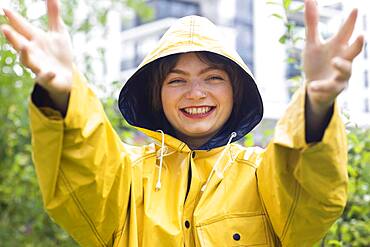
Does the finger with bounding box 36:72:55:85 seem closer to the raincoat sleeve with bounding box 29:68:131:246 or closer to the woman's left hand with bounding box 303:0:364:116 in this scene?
the raincoat sleeve with bounding box 29:68:131:246

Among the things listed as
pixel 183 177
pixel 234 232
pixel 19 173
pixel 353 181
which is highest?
pixel 183 177

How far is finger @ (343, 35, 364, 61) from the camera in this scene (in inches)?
60.5

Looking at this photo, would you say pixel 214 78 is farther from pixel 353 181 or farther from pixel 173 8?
pixel 173 8

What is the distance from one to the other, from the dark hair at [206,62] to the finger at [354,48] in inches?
24.5

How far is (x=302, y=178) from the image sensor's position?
1651mm

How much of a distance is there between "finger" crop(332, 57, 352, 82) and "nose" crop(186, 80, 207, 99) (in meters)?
0.59

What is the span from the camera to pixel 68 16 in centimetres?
459

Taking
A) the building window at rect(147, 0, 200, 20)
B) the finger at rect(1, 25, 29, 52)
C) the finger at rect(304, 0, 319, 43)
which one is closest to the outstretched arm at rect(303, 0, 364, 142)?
the finger at rect(304, 0, 319, 43)

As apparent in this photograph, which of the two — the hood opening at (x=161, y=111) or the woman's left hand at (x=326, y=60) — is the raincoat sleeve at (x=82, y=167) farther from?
the woman's left hand at (x=326, y=60)

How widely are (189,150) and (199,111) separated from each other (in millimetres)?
123

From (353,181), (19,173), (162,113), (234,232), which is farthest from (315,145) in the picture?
(19,173)

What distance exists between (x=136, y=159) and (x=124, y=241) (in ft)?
0.86

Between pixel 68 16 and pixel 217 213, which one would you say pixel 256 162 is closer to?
pixel 217 213

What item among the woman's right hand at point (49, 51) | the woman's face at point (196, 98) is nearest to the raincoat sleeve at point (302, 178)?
the woman's face at point (196, 98)
